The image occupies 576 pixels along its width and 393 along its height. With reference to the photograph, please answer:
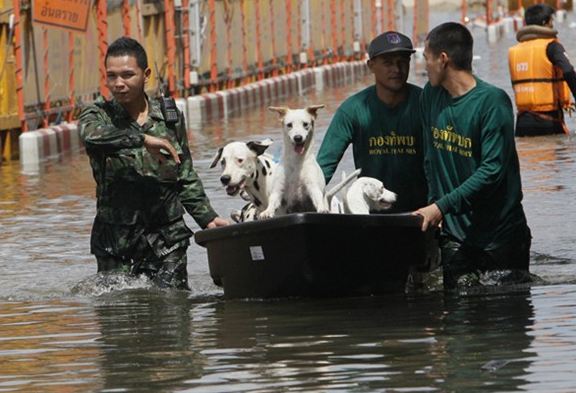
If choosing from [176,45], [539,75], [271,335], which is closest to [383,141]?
[271,335]

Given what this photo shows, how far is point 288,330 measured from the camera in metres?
10.5

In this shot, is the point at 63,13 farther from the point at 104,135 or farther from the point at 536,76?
the point at 104,135

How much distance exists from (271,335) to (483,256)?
5.51 feet

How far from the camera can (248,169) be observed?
1155cm

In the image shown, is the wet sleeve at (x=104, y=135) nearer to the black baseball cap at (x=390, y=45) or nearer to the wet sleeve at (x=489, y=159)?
the black baseball cap at (x=390, y=45)

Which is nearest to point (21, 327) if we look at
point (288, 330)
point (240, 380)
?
point (288, 330)

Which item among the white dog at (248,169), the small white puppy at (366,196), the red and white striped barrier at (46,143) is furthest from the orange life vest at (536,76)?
the white dog at (248,169)

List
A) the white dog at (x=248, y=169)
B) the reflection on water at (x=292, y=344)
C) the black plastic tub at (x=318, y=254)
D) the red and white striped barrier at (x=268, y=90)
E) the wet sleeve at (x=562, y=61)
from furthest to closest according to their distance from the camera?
the red and white striped barrier at (x=268, y=90) < the wet sleeve at (x=562, y=61) < the white dog at (x=248, y=169) < the black plastic tub at (x=318, y=254) < the reflection on water at (x=292, y=344)

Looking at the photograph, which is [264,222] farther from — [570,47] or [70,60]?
[570,47]

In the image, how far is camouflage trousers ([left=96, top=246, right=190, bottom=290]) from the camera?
39.3ft

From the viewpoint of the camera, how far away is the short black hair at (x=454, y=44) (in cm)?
1126

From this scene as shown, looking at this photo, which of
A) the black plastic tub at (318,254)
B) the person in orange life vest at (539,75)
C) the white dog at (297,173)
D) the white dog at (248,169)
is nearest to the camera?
the black plastic tub at (318,254)

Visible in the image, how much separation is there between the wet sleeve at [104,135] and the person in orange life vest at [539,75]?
11.3 m

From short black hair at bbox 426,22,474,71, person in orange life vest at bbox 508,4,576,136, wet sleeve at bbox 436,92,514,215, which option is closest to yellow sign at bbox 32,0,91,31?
person in orange life vest at bbox 508,4,576,136
